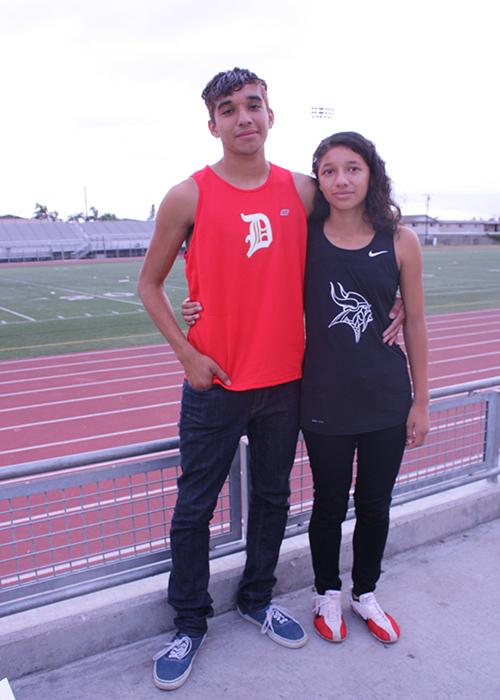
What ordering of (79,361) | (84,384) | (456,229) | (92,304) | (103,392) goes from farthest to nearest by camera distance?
(456,229) → (92,304) → (79,361) → (84,384) → (103,392)

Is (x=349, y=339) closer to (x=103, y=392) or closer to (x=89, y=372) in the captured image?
(x=103, y=392)

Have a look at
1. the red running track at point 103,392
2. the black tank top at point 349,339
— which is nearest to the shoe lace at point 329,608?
the black tank top at point 349,339

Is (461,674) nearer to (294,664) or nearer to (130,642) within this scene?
(294,664)

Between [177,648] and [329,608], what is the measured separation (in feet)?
1.96

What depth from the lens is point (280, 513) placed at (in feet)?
7.86

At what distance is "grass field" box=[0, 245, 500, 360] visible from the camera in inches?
519

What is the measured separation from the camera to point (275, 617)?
7.81ft

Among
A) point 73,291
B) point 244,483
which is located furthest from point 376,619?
point 73,291

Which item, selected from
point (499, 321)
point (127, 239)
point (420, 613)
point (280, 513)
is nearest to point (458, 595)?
point (420, 613)

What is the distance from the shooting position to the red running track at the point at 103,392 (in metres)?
6.99

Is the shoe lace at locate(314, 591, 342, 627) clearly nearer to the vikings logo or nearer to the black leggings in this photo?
the black leggings

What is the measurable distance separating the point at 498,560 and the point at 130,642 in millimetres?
1691

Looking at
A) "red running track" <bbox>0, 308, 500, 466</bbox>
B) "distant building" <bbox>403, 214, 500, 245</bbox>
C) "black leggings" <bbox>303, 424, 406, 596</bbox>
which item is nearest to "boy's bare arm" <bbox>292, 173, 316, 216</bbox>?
"black leggings" <bbox>303, 424, 406, 596</bbox>

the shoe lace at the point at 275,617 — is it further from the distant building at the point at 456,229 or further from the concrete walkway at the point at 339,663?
the distant building at the point at 456,229
